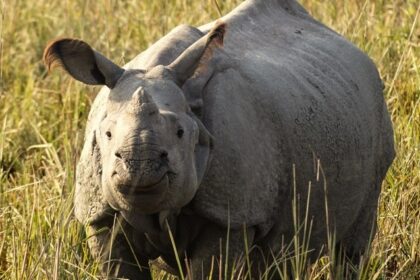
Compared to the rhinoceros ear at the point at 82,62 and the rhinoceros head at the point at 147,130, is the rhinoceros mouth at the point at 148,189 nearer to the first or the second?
the rhinoceros head at the point at 147,130

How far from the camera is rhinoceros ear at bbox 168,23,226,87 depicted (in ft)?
19.2

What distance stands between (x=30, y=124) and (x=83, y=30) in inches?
60.5

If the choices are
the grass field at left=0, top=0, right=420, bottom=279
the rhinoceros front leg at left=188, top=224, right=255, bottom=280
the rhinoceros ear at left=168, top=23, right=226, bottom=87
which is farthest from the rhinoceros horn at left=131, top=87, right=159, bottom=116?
the rhinoceros front leg at left=188, top=224, right=255, bottom=280

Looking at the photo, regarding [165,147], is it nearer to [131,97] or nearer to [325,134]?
[131,97]

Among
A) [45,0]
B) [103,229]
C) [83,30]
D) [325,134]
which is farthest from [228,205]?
[45,0]

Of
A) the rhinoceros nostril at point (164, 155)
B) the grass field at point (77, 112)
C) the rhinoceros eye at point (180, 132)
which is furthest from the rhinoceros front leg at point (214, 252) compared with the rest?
the rhinoceros nostril at point (164, 155)

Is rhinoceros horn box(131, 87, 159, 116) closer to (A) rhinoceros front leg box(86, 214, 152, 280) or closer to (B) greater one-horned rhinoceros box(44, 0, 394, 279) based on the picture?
(B) greater one-horned rhinoceros box(44, 0, 394, 279)

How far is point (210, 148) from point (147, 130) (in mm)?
548

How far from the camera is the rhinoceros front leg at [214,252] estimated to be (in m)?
5.96

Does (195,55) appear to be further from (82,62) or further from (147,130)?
(147,130)

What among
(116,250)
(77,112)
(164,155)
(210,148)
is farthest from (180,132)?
(77,112)

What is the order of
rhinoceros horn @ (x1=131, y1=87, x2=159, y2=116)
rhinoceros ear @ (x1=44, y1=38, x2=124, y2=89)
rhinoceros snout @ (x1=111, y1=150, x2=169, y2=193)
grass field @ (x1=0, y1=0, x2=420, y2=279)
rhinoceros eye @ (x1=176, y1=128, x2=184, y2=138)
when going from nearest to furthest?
rhinoceros snout @ (x1=111, y1=150, x2=169, y2=193) → rhinoceros horn @ (x1=131, y1=87, x2=159, y2=116) → rhinoceros eye @ (x1=176, y1=128, x2=184, y2=138) → rhinoceros ear @ (x1=44, y1=38, x2=124, y2=89) → grass field @ (x1=0, y1=0, x2=420, y2=279)

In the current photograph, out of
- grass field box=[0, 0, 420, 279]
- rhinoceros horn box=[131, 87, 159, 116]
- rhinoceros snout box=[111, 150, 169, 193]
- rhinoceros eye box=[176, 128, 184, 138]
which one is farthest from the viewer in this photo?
grass field box=[0, 0, 420, 279]

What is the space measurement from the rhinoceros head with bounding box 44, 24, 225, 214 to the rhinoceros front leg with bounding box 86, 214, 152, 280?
0.33m
